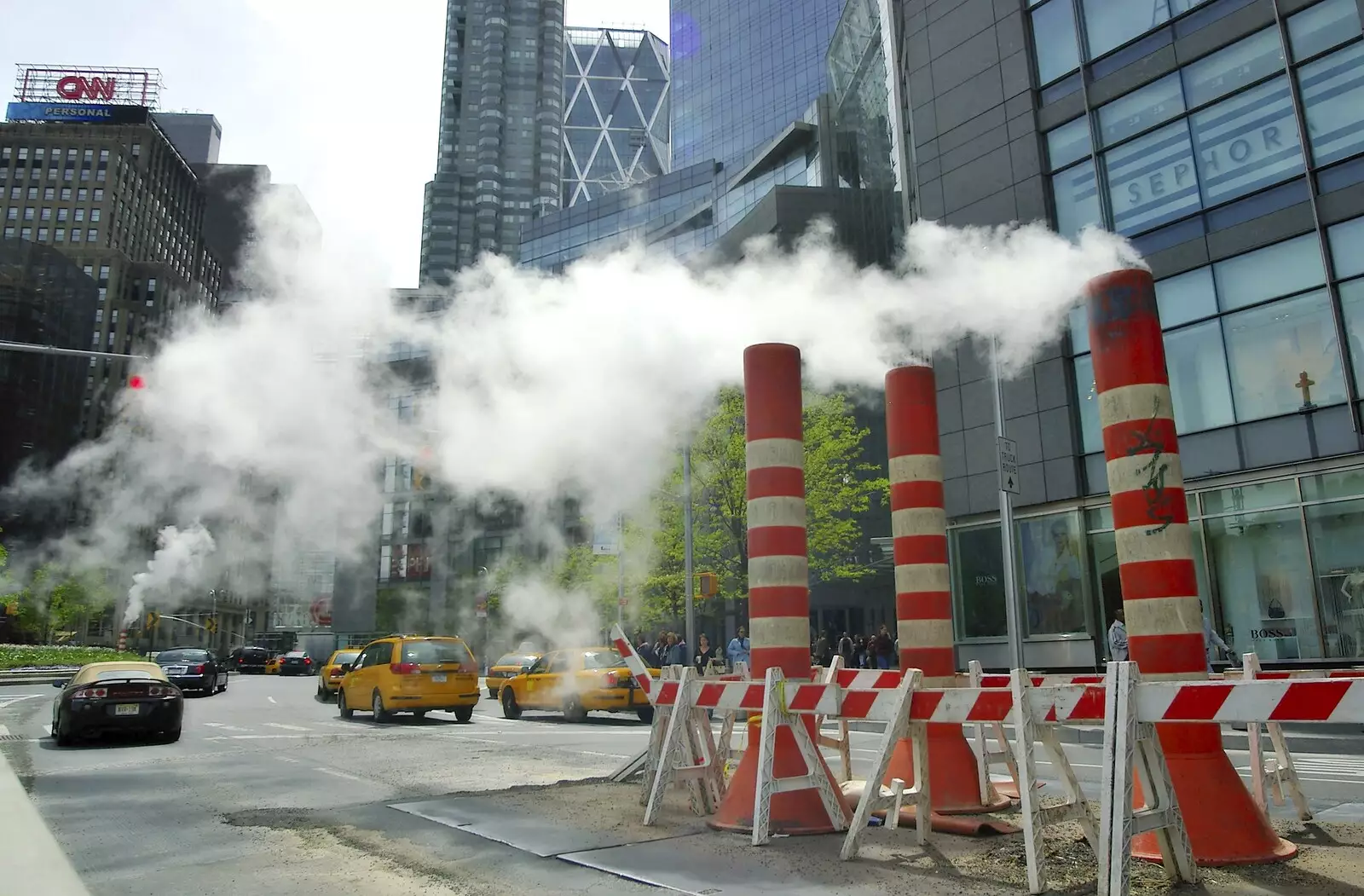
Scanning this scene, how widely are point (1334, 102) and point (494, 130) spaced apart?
165 m

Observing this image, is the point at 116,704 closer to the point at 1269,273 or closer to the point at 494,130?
the point at 1269,273

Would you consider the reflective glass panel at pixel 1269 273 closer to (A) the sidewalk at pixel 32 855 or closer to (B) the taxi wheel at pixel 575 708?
(B) the taxi wheel at pixel 575 708

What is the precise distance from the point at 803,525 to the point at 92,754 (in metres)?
9.93

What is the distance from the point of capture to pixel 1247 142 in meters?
17.8

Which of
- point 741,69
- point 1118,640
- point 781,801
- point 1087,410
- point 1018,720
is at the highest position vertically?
point 741,69

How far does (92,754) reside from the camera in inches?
465

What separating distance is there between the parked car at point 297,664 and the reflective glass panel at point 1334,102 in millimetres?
50365

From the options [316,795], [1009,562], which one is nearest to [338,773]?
[316,795]

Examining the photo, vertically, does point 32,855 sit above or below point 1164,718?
below

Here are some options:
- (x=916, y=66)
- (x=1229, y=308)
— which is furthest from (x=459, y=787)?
(x=916, y=66)

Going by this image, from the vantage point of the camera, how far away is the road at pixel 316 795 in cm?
529

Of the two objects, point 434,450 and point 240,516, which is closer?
point 434,450

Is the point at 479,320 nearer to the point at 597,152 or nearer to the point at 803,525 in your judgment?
the point at 803,525

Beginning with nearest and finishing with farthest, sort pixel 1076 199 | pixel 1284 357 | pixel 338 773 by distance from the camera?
pixel 338 773 < pixel 1284 357 < pixel 1076 199
